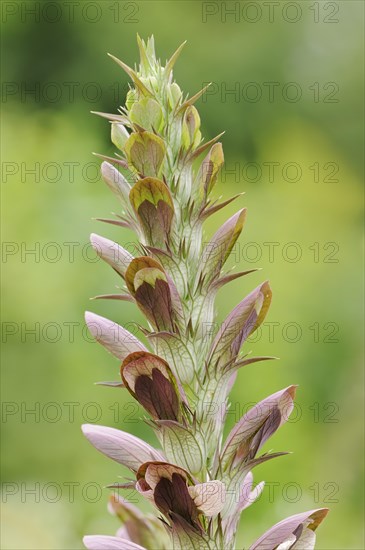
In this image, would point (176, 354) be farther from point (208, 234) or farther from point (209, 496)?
point (208, 234)

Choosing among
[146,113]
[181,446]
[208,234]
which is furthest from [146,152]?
[208,234]

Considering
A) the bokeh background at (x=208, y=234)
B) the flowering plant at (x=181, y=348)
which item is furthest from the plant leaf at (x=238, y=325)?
the bokeh background at (x=208, y=234)

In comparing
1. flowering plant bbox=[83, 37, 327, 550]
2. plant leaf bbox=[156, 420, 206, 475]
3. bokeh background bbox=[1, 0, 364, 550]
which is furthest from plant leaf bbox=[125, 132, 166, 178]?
bokeh background bbox=[1, 0, 364, 550]

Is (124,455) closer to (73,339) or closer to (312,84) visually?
(73,339)

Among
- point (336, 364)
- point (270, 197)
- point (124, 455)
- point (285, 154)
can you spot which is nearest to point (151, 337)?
point (124, 455)

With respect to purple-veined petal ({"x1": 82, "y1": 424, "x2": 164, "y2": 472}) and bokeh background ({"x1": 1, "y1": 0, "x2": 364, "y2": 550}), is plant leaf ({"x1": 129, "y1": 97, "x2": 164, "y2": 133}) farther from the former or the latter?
bokeh background ({"x1": 1, "y1": 0, "x2": 364, "y2": 550})
